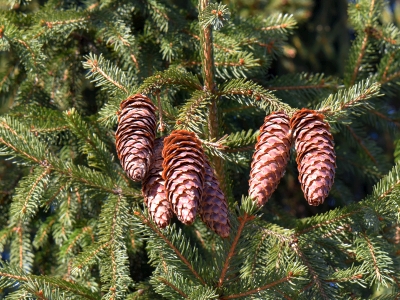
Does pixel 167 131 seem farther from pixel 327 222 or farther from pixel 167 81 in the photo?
pixel 327 222

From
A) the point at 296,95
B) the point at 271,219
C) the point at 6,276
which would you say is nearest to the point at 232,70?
the point at 296,95

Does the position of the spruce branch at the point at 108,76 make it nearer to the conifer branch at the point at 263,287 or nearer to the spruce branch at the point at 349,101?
the spruce branch at the point at 349,101

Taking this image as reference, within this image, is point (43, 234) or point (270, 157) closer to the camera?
point (270, 157)

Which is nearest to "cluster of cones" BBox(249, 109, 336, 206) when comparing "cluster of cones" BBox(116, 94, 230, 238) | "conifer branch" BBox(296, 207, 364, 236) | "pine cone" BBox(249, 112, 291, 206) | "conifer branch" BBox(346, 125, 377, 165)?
"pine cone" BBox(249, 112, 291, 206)

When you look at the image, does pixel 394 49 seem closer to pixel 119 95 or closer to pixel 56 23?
pixel 119 95

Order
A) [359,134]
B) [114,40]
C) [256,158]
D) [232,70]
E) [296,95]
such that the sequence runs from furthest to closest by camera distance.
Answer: [359,134] → [296,95] → [114,40] → [232,70] → [256,158]

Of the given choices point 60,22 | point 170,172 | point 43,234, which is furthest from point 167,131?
point 43,234
